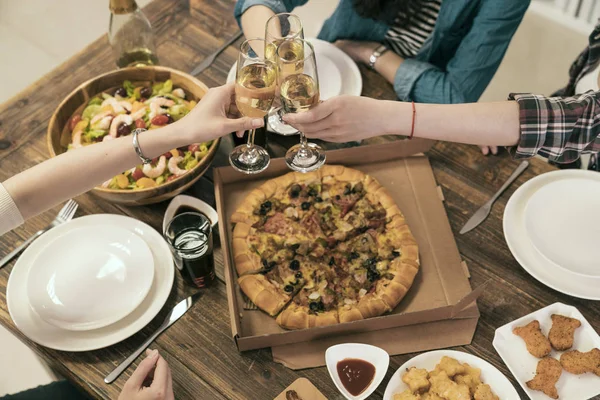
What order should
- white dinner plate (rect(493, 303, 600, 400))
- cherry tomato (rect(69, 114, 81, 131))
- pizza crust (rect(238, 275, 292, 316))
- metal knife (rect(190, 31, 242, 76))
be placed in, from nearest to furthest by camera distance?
1. white dinner plate (rect(493, 303, 600, 400))
2. pizza crust (rect(238, 275, 292, 316))
3. cherry tomato (rect(69, 114, 81, 131))
4. metal knife (rect(190, 31, 242, 76))

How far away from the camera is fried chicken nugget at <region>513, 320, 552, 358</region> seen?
1651mm

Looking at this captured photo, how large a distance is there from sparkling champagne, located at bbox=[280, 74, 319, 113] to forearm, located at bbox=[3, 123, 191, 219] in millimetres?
300

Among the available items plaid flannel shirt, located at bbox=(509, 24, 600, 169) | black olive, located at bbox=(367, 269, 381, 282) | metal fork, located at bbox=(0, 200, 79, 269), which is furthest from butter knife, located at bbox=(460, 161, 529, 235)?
metal fork, located at bbox=(0, 200, 79, 269)

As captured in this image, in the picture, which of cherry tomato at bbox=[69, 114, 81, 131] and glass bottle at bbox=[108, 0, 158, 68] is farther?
glass bottle at bbox=[108, 0, 158, 68]

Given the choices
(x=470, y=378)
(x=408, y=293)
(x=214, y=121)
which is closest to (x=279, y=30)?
(x=214, y=121)

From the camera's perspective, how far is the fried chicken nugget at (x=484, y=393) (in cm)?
156

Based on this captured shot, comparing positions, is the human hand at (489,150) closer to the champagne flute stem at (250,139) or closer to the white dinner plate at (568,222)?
the white dinner plate at (568,222)

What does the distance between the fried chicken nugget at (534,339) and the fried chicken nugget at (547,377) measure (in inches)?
1.0

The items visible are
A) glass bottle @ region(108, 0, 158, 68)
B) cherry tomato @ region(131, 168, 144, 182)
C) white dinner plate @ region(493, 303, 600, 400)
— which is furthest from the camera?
glass bottle @ region(108, 0, 158, 68)

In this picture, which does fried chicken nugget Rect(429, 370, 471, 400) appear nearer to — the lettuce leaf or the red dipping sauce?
the red dipping sauce

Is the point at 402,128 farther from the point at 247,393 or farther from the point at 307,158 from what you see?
the point at 247,393

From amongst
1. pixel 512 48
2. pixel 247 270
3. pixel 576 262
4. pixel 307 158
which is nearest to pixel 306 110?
pixel 307 158

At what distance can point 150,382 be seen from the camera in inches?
62.9

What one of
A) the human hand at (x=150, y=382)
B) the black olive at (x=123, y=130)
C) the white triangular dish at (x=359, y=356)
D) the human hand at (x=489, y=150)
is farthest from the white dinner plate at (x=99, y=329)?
the human hand at (x=489, y=150)
